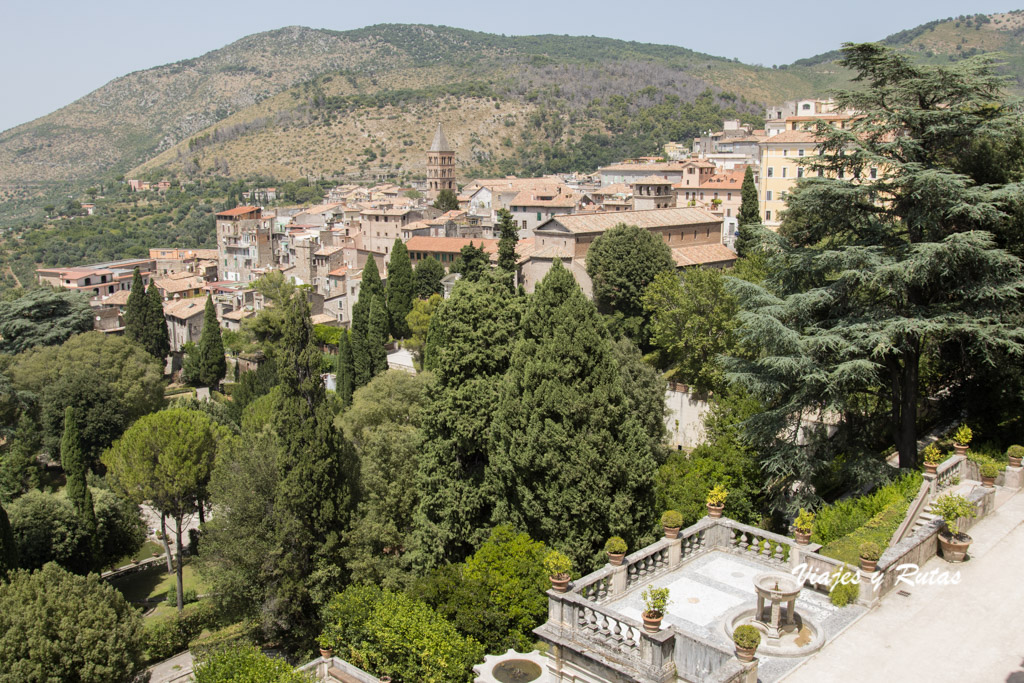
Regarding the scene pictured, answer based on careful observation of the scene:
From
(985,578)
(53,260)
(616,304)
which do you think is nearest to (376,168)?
(53,260)

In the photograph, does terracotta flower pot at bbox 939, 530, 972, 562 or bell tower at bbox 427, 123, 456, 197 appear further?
bell tower at bbox 427, 123, 456, 197

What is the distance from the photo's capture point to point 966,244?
16016 mm

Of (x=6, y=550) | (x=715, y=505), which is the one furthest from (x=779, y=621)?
(x=6, y=550)

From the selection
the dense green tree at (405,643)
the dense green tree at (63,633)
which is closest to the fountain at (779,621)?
the dense green tree at (405,643)

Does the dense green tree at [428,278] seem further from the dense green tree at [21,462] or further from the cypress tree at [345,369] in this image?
the dense green tree at [21,462]

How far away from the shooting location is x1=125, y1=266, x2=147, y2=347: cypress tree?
186 feet

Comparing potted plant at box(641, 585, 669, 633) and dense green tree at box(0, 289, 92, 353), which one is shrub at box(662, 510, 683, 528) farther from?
dense green tree at box(0, 289, 92, 353)

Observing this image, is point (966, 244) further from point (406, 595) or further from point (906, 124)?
point (406, 595)

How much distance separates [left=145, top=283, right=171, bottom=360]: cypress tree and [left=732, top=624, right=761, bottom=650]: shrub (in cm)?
5428

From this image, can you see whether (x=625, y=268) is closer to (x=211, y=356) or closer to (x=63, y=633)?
(x=63, y=633)

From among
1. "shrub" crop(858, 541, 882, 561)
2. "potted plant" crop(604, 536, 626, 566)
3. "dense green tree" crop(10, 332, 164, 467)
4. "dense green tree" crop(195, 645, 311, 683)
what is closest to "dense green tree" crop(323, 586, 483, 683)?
"dense green tree" crop(195, 645, 311, 683)

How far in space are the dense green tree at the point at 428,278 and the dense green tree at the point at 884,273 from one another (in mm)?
36057

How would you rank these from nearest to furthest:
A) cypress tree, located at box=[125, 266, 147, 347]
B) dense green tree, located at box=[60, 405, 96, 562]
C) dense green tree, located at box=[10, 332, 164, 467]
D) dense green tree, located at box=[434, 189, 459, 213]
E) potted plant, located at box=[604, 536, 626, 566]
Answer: potted plant, located at box=[604, 536, 626, 566], dense green tree, located at box=[60, 405, 96, 562], dense green tree, located at box=[10, 332, 164, 467], cypress tree, located at box=[125, 266, 147, 347], dense green tree, located at box=[434, 189, 459, 213]

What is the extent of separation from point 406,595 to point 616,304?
2539cm
